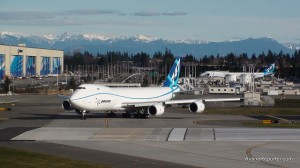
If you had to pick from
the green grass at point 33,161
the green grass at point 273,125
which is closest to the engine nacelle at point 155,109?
the green grass at point 273,125

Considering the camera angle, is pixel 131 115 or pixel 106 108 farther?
pixel 131 115

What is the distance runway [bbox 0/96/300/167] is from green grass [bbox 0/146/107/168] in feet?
5.17

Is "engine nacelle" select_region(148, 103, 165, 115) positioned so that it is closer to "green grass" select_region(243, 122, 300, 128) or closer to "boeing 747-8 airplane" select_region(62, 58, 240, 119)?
"boeing 747-8 airplane" select_region(62, 58, 240, 119)

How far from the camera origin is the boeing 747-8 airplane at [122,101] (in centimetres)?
6538

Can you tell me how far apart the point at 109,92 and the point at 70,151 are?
29.1 m

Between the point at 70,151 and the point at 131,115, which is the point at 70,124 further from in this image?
the point at 70,151

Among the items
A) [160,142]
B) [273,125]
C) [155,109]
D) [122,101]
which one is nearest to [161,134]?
[160,142]

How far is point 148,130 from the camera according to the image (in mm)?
54281

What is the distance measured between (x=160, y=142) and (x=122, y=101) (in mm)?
25449

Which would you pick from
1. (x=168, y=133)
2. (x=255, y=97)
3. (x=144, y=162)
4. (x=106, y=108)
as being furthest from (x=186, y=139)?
(x=255, y=97)

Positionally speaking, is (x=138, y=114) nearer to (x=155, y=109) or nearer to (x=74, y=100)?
(x=155, y=109)

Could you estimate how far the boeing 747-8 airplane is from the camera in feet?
214

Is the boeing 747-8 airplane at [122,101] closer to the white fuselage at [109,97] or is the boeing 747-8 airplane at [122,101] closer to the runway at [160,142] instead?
the white fuselage at [109,97]

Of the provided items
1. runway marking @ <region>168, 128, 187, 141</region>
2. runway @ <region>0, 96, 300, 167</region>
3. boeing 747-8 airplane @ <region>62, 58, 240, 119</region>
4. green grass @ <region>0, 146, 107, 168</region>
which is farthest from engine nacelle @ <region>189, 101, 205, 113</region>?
green grass @ <region>0, 146, 107, 168</region>
